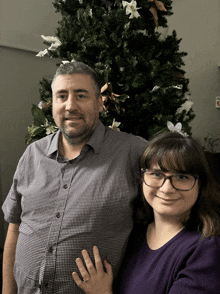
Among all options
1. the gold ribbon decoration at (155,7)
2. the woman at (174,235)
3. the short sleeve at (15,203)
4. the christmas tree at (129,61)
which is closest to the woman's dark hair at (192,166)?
the woman at (174,235)

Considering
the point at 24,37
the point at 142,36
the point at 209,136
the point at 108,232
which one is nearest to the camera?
the point at 108,232

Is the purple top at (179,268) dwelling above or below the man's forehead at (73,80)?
below

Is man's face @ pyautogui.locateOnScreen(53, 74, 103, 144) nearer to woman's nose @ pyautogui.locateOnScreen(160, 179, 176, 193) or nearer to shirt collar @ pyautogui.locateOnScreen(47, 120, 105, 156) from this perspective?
shirt collar @ pyautogui.locateOnScreen(47, 120, 105, 156)

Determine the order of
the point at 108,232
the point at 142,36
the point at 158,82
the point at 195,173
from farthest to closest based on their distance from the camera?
the point at 142,36
the point at 158,82
the point at 108,232
the point at 195,173

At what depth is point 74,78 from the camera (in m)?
1.09

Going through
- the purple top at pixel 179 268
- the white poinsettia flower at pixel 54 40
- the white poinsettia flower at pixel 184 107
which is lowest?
the purple top at pixel 179 268

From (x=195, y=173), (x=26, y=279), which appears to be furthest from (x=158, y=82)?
(x=26, y=279)

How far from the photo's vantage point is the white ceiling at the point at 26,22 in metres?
2.19

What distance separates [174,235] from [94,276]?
0.33 meters

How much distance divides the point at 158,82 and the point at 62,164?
0.67m

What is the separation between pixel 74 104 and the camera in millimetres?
1082

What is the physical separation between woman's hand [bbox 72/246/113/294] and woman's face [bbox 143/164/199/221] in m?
0.30

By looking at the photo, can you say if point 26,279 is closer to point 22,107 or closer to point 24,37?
point 22,107

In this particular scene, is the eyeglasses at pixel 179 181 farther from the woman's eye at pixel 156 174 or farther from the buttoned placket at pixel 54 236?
the buttoned placket at pixel 54 236
